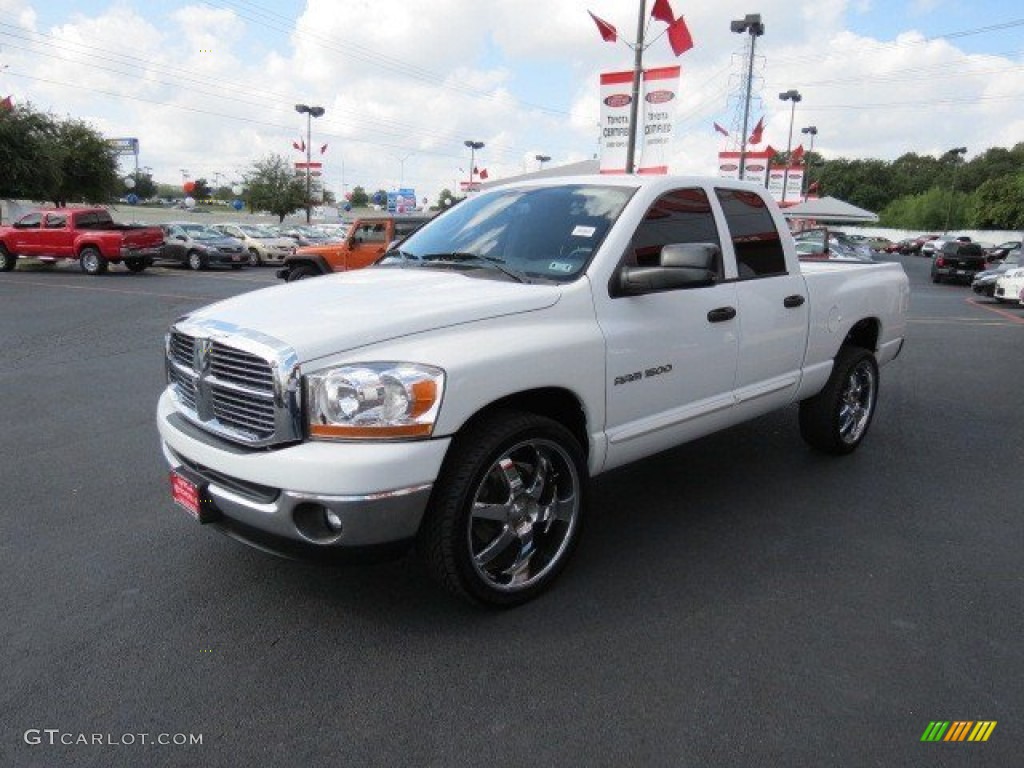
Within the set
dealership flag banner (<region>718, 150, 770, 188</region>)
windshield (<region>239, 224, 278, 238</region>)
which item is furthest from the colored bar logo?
windshield (<region>239, 224, 278, 238</region>)

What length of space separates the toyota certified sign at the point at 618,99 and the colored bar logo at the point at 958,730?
16074mm

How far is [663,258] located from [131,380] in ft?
21.0

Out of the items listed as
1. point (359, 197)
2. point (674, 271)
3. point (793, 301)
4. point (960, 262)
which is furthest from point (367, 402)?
point (359, 197)

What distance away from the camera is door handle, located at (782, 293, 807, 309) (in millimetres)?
4605

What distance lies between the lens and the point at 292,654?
2.99m

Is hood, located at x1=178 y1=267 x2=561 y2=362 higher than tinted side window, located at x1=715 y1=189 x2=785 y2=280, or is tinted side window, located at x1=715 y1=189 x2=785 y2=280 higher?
tinted side window, located at x1=715 y1=189 x2=785 y2=280

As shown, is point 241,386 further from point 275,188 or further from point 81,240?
point 275,188

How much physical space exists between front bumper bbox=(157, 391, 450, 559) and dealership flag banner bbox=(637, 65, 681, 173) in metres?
14.1

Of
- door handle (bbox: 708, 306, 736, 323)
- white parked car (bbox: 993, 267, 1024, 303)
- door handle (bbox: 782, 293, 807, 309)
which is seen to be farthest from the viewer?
white parked car (bbox: 993, 267, 1024, 303)

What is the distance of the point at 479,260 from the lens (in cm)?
390

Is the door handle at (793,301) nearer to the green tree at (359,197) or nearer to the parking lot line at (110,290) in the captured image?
the parking lot line at (110,290)

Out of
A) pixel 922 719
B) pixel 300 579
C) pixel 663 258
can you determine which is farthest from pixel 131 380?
pixel 922 719

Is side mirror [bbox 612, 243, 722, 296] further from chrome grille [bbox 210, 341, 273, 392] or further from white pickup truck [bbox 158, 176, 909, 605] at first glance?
chrome grille [bbox 210, 341, 273, 392]

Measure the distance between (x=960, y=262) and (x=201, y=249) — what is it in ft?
85.8
